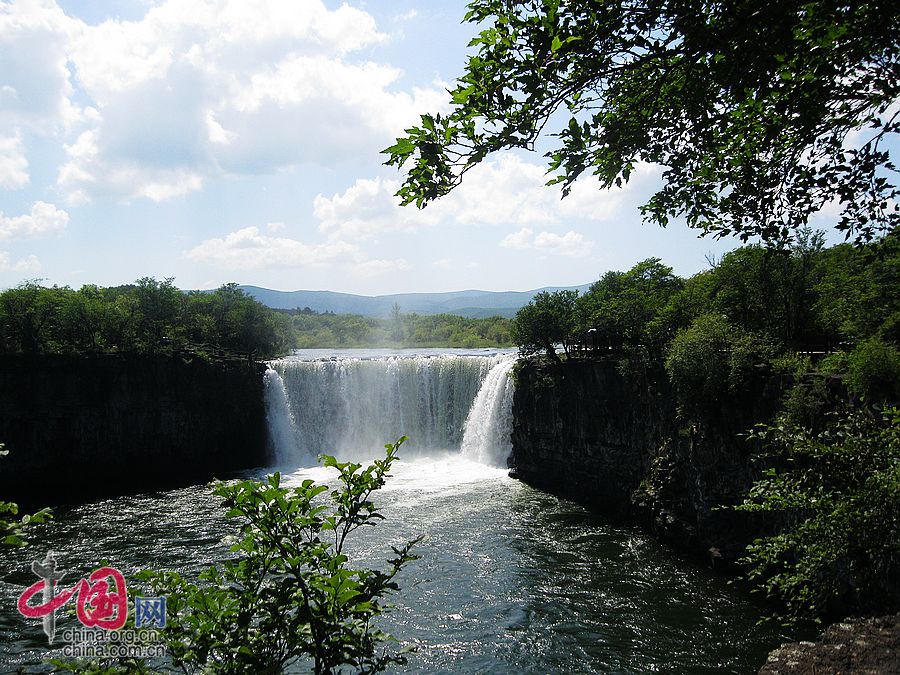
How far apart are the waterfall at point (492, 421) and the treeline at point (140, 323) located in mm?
17937

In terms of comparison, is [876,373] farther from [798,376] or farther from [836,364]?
[798,376]

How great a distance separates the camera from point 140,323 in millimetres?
39875

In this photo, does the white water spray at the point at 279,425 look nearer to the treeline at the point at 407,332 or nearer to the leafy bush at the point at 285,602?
the leafy bush at the point at 285,602

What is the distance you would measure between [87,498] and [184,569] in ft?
45.5

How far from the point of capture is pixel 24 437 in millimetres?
31750

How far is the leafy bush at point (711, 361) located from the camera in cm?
1856

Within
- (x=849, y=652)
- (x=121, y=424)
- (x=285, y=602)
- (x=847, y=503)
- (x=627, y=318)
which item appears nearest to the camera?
(x=285, y=602)

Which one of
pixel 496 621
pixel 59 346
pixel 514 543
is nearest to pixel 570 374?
pixel 514 543

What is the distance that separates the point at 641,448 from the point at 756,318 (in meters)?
7.04

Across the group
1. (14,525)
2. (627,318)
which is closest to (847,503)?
(14,525)

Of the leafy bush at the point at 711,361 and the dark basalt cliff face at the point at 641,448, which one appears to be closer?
the dark basalt cliff face at the point at 641,448

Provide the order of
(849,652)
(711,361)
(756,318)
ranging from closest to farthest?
(849,652)
(711,361)
(756,318)

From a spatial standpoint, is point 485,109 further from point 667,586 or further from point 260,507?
point 667,586

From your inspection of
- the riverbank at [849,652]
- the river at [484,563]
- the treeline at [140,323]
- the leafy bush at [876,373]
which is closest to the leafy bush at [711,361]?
the leafy bush at [876,373]
